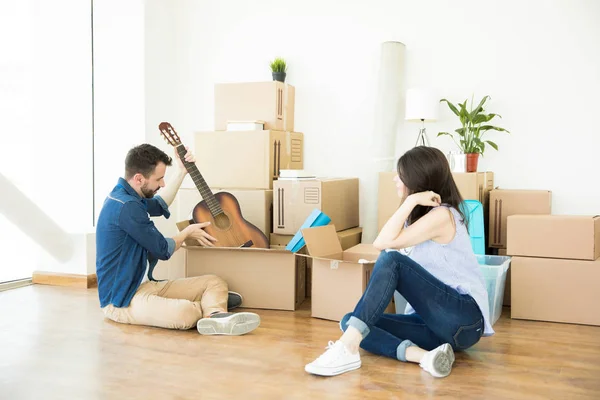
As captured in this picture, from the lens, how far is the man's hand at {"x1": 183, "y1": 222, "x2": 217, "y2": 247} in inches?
130

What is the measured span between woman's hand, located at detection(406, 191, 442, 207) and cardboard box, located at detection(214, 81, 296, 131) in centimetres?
174

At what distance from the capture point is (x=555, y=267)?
124 inches

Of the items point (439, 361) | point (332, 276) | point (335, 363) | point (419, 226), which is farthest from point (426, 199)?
point (332, 276)

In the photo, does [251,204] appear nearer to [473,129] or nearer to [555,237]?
[473,129]

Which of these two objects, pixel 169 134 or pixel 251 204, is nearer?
pixel 169 134

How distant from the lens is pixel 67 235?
A: 4.22 m

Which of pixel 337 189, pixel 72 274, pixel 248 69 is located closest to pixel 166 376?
pixel 337 189

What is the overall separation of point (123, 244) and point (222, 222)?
68 cm

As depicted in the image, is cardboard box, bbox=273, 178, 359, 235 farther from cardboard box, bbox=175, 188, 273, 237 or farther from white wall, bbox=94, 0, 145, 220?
white wall, bbox=94, 0, 145, 220

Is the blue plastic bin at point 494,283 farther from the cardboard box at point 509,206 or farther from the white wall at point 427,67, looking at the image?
the white wall at point 427,67

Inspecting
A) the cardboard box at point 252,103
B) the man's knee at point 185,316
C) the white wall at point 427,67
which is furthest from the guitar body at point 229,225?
the white wall at point 427,67

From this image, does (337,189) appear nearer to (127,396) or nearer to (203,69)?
(203,69)

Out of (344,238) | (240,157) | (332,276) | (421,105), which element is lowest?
(332,276)

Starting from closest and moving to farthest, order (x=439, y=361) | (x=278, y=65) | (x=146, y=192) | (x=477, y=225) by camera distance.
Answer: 1. (x=439, y=361)
2. (x=146, y=192)
3. (x=477, y=225)
4. (x=278, y=65)
